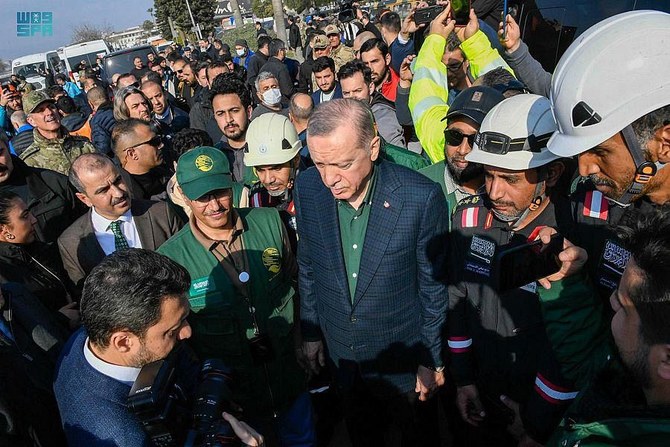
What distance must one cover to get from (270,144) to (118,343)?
6.18 feet

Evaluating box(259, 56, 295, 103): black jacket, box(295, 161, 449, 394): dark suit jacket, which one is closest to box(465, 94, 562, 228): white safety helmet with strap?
box(295, 161, 449, 394): dark suit jacket

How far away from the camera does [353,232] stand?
7.75 ft

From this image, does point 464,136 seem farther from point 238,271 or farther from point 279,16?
point 279,16

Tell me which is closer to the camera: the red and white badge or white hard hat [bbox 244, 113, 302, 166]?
the red and white badge

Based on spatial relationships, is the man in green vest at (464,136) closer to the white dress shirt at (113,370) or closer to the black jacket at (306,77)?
the white dress shirt at (113,370)

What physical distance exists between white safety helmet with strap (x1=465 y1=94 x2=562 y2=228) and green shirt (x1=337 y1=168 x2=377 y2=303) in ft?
1.89

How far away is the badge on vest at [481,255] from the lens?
2.09m

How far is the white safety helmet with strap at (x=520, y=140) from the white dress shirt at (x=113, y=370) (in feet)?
5.57

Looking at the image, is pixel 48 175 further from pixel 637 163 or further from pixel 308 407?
pixel 637 163

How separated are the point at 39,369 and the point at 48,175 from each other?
2.53 meters

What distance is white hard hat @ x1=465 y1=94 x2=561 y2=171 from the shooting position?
79.4 inches

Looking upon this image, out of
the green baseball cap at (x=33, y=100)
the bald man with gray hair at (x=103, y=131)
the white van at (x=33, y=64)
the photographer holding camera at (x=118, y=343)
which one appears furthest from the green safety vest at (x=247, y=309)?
the white van at (x=33, y=64)

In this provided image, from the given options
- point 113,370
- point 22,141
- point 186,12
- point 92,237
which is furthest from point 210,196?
point 186,12

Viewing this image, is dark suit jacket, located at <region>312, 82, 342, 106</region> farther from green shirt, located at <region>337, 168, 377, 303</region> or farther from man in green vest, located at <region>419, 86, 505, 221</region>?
green shirt, located at <region>337, 168, 377, 303</region>
